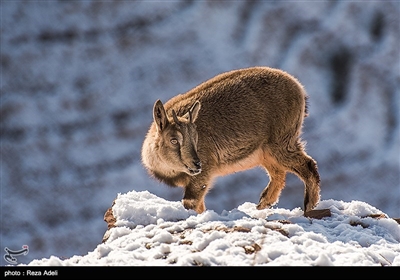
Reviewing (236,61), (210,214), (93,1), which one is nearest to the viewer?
(210,214)

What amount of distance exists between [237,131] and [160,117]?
1.14 meters

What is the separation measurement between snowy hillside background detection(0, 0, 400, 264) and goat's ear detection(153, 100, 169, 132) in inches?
408

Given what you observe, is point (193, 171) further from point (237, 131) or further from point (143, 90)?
point (143, 90)

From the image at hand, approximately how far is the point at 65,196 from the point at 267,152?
1399 centimetres

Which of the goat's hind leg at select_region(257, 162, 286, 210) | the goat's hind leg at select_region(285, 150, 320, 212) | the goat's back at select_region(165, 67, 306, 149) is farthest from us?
the goat's hind leg at select_region(257, 162, 286, 210)

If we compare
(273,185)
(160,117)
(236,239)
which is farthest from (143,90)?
(236,239)

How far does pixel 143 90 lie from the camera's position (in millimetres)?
25453

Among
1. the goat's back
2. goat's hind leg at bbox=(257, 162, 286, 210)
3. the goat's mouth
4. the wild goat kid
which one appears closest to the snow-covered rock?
the goat's mouth

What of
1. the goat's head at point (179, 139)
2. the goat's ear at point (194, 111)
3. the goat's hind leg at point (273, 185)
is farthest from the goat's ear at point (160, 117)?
the goat's hind leg at point (273, 185)

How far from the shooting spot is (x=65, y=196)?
2364 cm

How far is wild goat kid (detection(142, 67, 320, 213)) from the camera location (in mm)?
10266

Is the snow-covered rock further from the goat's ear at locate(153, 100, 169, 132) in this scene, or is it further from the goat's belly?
the goat's belly
